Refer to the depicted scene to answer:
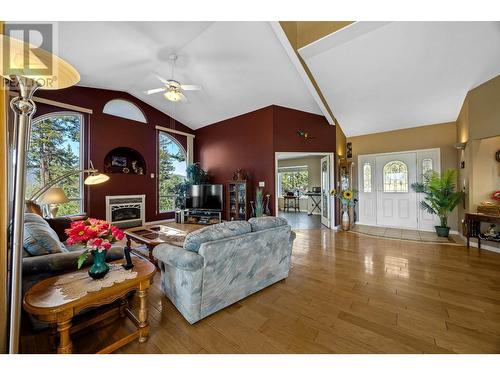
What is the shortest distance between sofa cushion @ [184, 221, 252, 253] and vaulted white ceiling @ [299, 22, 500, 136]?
3.15m

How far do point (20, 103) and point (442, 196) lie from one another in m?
6.14

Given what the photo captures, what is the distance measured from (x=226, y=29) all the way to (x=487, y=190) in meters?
5.44

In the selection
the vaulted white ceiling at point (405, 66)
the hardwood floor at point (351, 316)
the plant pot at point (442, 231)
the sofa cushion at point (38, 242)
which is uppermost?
the vaulted white ceiling at point (405, 66)

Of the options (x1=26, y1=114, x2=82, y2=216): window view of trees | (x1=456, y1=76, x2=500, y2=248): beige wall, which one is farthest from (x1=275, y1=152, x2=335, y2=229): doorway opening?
(x1=26, y1=114, x2=82, y2=216): window view of trees

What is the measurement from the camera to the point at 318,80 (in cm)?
413

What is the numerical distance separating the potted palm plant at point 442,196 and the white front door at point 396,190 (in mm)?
413

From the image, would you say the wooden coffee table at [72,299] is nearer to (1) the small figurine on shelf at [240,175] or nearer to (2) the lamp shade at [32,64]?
(2) the lamp shade at [32,64]

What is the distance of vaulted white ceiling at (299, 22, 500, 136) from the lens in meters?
2.86

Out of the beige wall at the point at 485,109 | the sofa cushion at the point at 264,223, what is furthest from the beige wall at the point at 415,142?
the sofa cushion at the point at 264,223

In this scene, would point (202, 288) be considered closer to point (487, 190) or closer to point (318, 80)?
point (318, 80)

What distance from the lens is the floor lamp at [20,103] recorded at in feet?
3.04

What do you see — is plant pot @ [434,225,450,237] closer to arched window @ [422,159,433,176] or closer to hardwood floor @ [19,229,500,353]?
arched window @ [422,159,433,176]

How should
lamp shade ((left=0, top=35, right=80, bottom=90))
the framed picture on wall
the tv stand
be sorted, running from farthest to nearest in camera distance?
the tv stand
the framed picture on wall
lamp shade ((left=0, top=35, right=80, bottom=90))
